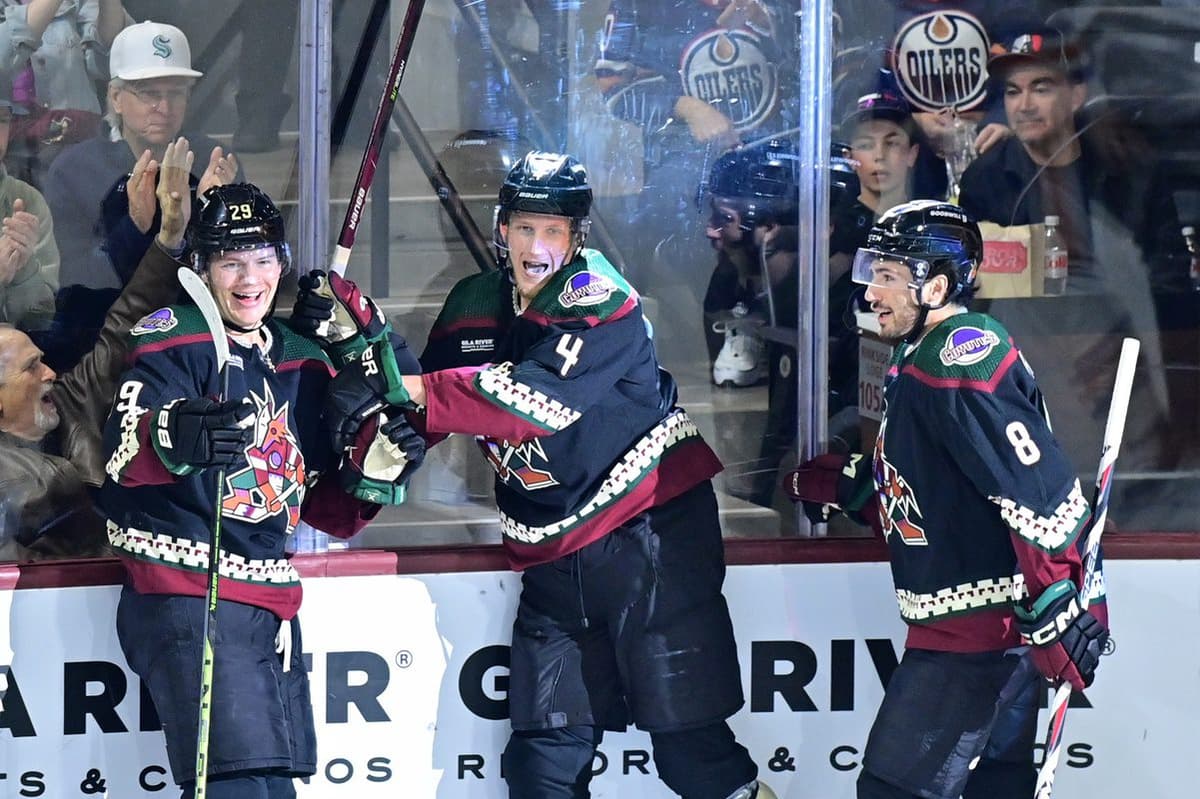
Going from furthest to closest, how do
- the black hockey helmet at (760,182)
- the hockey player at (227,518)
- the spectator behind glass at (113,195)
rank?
the black hockey helmet at (760,182) < the spectator behind glass at (113,195) < the hockey player at (227,518)

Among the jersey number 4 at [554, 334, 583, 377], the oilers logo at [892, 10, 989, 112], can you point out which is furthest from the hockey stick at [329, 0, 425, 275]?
the oilers logo at [892, 10, 989, 112]

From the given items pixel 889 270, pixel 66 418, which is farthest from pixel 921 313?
pixel 66 418

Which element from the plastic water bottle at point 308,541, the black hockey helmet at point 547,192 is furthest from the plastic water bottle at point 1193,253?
the plastic water bottle at point 308,541

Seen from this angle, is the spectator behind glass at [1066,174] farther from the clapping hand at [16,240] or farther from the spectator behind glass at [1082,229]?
the clapping hand at [16,240]

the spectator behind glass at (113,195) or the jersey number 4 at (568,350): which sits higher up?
the spectator behind glass at (113,195)

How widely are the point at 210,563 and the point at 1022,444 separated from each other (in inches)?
57.9

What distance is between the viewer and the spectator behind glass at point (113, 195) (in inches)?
144

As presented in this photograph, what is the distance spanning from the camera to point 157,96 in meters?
3.66

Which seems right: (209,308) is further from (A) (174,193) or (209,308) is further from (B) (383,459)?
(A) (174,193)

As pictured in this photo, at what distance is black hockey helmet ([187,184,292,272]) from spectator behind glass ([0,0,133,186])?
1.72ft

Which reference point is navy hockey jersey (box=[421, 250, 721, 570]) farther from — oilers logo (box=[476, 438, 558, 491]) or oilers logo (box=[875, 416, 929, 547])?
oilers logo (box=[875, 416, 929, 547])

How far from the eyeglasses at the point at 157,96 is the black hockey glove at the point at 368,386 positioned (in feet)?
2.71

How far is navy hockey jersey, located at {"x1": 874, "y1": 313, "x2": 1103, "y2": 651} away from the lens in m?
3.07

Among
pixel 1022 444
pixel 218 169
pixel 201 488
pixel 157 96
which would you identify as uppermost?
pixel 157 96
